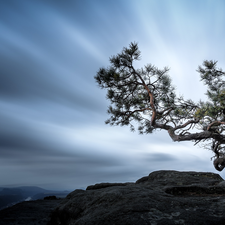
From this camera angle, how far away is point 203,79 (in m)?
9.95

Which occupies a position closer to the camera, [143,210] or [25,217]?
[143,210]

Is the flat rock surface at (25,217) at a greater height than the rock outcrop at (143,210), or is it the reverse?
the rock outcrop at (143,210)

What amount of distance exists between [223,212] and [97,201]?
181cm

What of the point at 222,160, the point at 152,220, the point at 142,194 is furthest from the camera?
the point at 222,160

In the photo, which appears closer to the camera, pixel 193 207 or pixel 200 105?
pixel 193 207

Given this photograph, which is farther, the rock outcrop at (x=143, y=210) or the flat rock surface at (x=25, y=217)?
the flat rock surface at (x=25, y=217)

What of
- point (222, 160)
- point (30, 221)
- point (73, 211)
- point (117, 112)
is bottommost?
point (30, 221)

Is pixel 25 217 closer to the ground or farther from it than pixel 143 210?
closer to the ground

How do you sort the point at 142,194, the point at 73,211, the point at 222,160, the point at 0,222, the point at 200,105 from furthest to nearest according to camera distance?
the point at 222,160, the point at 200,105, the point at 0,222, the point at 73,211, the point at 142,194

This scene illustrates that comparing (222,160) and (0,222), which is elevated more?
(222,160)

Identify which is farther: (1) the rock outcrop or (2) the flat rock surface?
(2) the flat rock surface

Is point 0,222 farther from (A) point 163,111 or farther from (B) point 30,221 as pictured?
(A) point 163,111

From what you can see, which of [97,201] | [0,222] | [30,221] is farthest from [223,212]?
[0,222]

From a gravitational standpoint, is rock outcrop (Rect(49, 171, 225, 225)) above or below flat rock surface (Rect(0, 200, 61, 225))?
above
